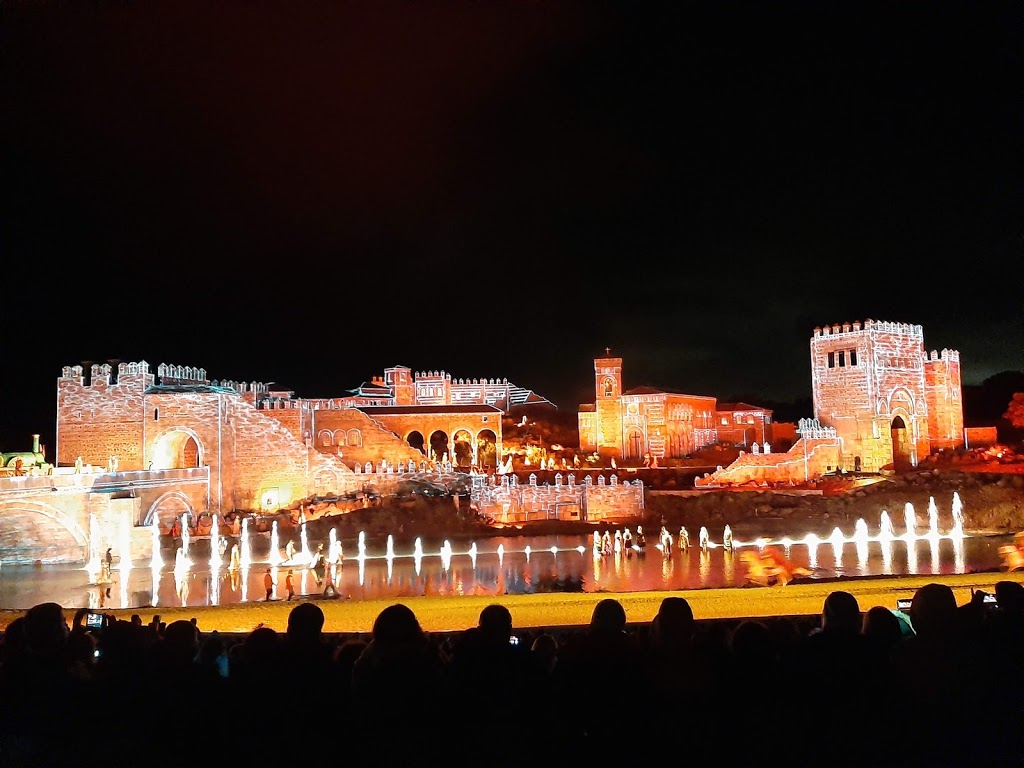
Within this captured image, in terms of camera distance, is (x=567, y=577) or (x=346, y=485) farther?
(x=346, y=485)

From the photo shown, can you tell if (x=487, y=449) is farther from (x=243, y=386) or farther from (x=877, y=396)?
(x=877, y=396)

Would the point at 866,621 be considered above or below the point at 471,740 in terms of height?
above

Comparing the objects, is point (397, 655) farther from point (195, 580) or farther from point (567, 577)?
point (195, 580)

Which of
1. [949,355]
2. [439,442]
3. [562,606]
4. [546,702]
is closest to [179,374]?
[439,442]


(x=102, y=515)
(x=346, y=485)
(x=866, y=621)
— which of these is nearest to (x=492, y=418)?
(x=346, y=485)

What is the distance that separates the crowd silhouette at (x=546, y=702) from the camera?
95.0 inches

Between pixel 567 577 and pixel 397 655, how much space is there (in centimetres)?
1317

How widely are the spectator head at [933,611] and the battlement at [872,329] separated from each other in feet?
91.6

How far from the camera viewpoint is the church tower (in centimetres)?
3186

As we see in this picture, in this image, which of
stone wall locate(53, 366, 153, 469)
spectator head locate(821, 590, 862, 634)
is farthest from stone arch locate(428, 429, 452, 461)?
spectator head locate(821, 590, 862, 634)

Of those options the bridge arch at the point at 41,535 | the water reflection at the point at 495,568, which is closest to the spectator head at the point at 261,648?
the water reflection at the point at 495,568

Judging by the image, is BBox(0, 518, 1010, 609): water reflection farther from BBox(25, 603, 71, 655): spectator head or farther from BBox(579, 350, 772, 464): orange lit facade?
BBox(579, 350, 772, 464): orange lit facade

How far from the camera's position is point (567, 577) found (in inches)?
597

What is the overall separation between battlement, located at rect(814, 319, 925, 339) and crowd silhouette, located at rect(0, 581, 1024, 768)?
2798cm
